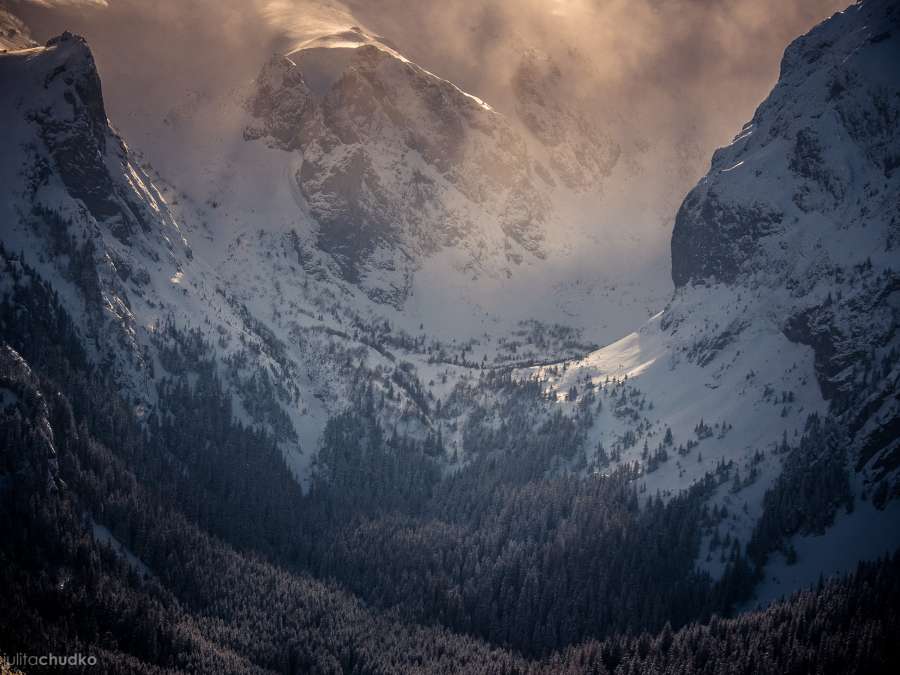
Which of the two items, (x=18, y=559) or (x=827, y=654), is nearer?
(x=827, y=654)

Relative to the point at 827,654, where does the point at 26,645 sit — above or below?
below

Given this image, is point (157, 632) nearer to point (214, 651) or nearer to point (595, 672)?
point (214, 651)

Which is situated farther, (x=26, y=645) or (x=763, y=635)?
(x=763, y=635)

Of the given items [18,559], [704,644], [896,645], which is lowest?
[18,559]

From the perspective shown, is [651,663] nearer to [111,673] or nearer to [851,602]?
[851,602]

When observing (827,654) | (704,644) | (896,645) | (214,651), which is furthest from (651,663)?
(214,651)

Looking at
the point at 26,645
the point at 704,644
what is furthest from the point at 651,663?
the point at 26,645

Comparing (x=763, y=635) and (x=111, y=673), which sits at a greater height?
(x=763, y=635)

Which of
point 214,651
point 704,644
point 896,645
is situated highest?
point 896,645
